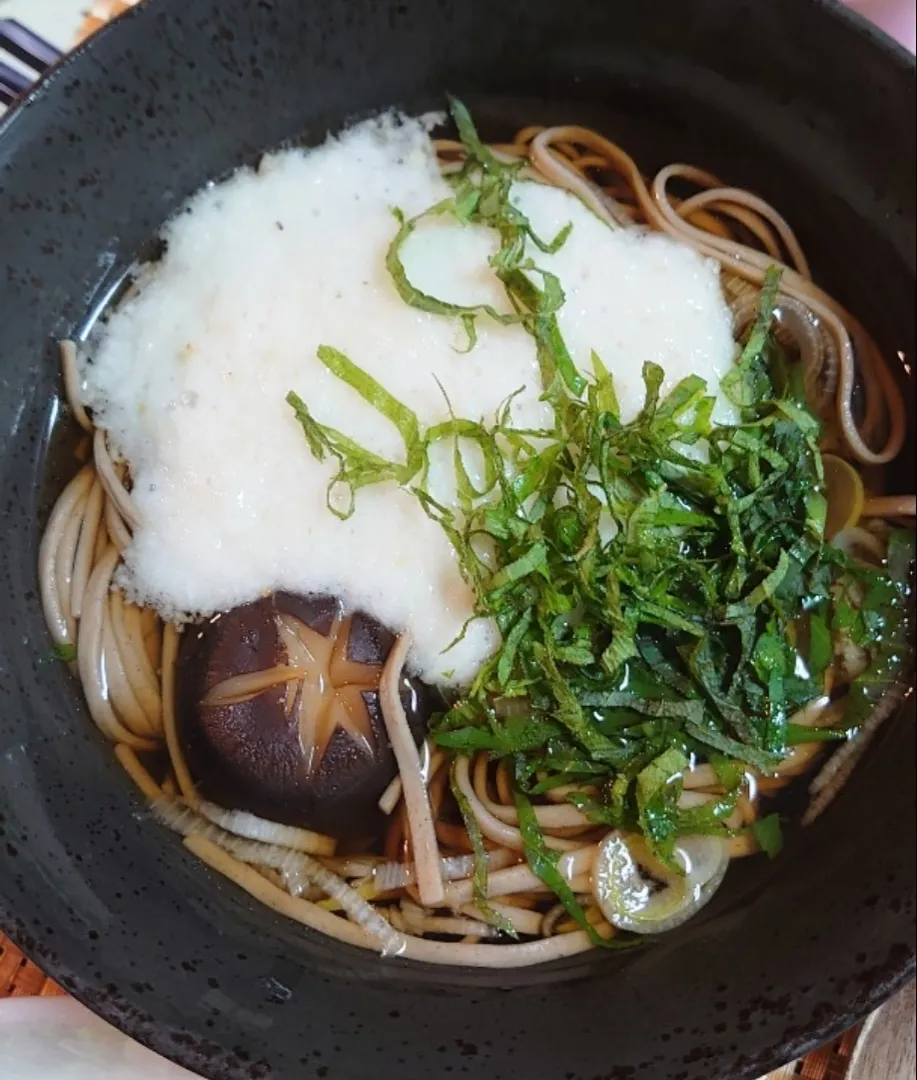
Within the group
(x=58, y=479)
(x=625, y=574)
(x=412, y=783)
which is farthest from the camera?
(x=58, y=479)

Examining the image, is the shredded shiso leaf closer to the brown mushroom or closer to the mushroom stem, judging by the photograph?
the mushroom stem

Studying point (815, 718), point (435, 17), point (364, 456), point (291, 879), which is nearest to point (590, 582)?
point (364, 456)

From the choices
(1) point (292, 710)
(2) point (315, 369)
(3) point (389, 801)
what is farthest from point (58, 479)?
(3) point (389, 801)

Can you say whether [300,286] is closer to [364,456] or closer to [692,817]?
[364,456]

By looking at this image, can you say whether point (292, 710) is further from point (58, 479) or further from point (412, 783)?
point (58, 479)

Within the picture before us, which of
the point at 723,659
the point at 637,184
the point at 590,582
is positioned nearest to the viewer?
the point at 590,582

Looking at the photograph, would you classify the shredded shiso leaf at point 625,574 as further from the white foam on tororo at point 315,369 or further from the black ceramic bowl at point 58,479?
the black ceramic bowl at point 58,479

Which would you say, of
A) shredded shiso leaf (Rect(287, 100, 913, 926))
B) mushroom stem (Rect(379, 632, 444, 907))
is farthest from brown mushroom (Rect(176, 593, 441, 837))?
shredded shiso leaf (Rect(287, 100, 913, 926))
